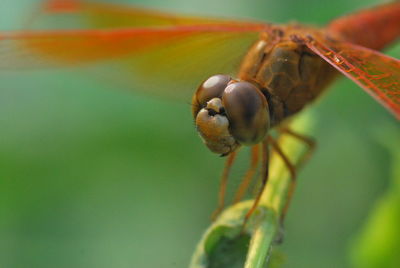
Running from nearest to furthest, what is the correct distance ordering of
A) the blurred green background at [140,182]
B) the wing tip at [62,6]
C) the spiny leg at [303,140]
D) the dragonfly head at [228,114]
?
1. the dragonfly head at [228,114]
2. the spiny leg at [303,140]
3. the blurred green background at [140,182]
4. the wing tip at [62,6]

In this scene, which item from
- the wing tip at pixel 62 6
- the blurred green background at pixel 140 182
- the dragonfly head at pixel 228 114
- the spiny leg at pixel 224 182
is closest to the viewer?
the dragonfly head at pixel 228 114

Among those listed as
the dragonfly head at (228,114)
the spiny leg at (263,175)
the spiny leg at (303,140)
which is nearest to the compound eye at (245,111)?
the dragonfly head at (228,114)

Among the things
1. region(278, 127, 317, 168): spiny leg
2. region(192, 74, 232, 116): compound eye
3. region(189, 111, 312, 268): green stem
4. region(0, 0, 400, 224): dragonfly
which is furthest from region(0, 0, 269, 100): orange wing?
region(189, 111, 312, 268): green stem

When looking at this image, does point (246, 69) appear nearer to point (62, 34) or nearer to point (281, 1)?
point (62, 34)

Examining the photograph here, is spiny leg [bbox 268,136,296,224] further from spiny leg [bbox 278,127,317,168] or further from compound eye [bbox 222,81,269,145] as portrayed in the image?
compound eye [bbox 222,81,269,145]

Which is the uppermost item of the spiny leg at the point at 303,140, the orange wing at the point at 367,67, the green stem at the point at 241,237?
the orange wing at the point at 367,67

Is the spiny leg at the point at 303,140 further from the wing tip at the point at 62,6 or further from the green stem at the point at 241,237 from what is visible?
the wing tip at the point at 62,6

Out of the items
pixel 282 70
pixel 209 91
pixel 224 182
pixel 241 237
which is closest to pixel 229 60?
pixel 282 70

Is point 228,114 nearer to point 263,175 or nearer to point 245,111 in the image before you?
point 245,111
